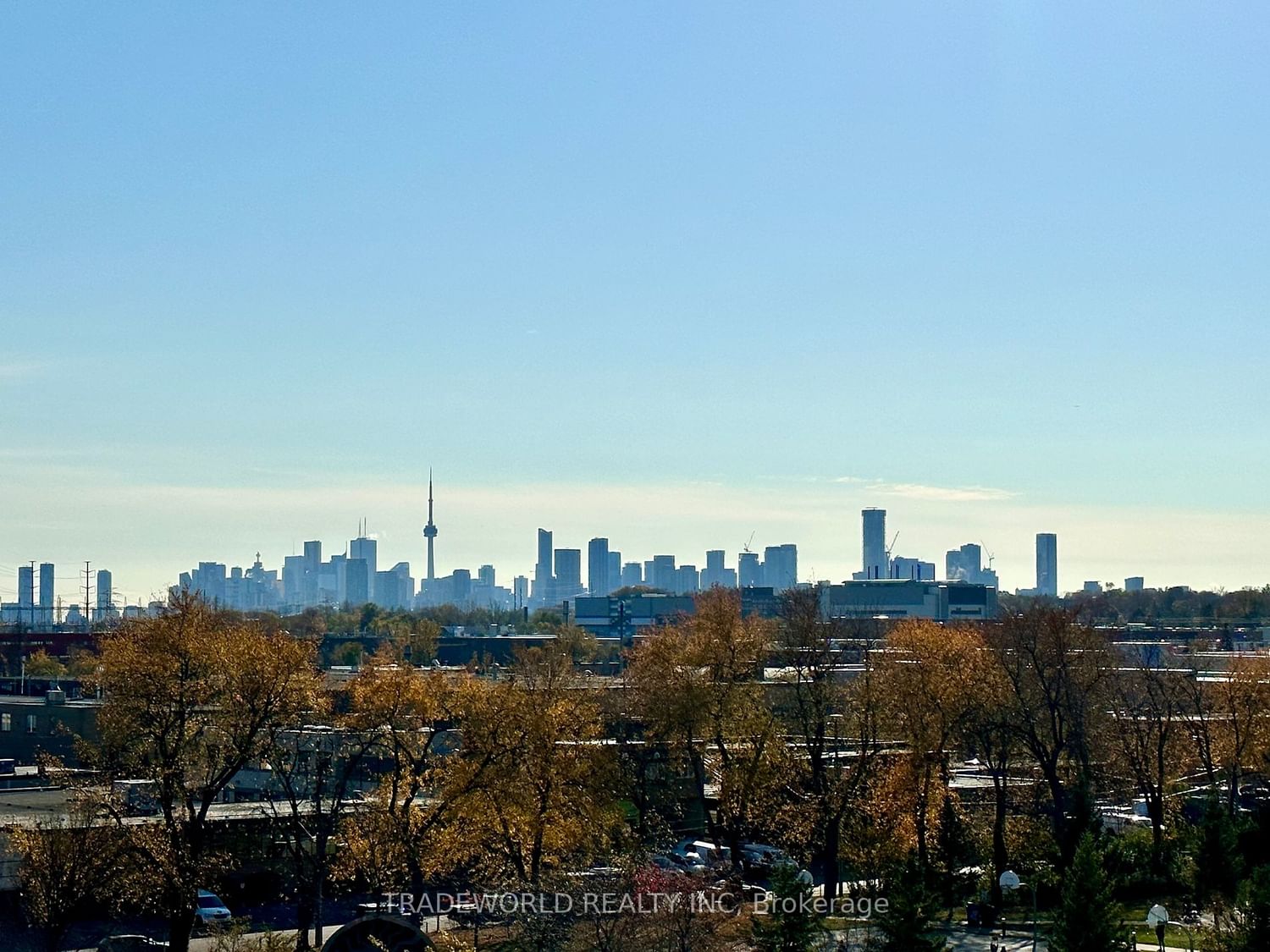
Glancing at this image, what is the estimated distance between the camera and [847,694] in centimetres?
3803

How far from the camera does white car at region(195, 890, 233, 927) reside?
3462cm

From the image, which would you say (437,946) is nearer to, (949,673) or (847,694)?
(847,694)

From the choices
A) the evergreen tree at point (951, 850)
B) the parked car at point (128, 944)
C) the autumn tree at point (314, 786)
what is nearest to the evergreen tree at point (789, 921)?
the autumn tree at point (314, 786)

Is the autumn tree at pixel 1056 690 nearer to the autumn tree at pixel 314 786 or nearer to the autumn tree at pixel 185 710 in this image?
the autumn tree at pixel 314 786

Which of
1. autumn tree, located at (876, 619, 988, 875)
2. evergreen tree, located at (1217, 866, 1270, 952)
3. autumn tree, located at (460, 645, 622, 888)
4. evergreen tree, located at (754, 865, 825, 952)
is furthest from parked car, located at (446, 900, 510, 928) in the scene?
evergreen tree, located at (1217, 866, 1270, 952)

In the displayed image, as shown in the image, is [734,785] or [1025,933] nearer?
[1025,933]

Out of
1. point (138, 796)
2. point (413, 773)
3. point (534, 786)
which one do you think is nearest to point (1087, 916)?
point (534, 786)

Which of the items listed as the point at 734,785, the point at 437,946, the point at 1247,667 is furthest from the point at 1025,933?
the point at 1247,667

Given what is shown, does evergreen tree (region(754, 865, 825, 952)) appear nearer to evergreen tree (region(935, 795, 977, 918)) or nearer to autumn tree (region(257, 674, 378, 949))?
autumn tree (region(257, 674, 378, 949))

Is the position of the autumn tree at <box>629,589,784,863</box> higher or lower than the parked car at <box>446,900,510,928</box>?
higher

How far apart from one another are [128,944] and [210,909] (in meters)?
4.42

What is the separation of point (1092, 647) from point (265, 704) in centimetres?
2480

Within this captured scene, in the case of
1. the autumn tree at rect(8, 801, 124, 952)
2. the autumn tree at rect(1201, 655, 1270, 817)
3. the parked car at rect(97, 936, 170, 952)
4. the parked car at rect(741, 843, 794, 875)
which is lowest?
the parked car at rect(97, 936, 170, 952)

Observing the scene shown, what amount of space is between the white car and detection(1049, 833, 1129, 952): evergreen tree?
20073 millimetres
